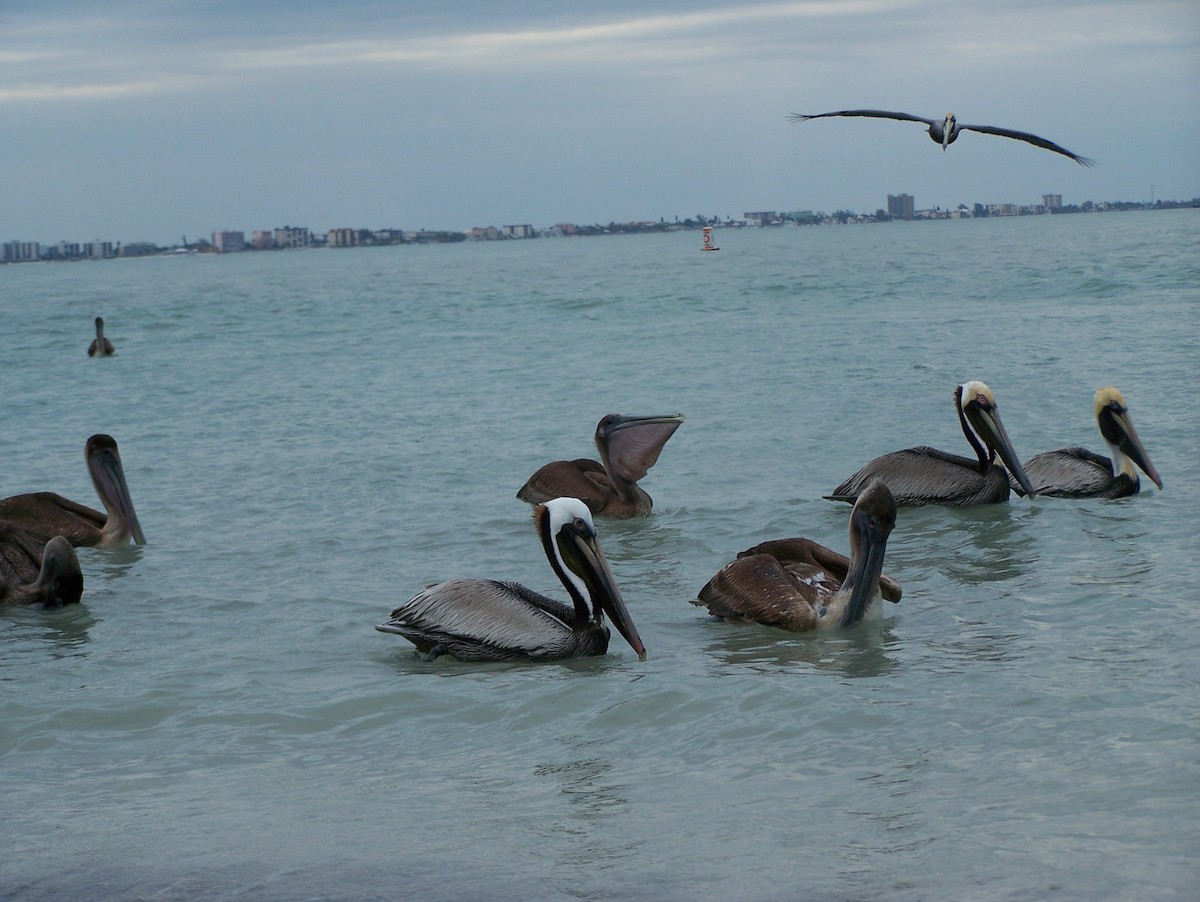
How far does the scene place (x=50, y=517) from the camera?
7.93 meters

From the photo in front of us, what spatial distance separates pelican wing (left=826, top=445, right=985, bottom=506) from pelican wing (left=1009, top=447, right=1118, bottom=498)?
11.3 inches

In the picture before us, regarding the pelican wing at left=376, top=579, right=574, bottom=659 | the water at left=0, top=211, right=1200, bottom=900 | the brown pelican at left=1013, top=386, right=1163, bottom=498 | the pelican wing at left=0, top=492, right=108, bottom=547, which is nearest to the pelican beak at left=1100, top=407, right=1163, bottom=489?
the brown pelican at left=1013, top=386, right=1163, bottom=498

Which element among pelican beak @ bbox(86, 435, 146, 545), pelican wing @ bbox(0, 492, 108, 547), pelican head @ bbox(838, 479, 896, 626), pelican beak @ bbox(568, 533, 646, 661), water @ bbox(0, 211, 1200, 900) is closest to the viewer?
water @ bbox(0, 211, 1200, 900)

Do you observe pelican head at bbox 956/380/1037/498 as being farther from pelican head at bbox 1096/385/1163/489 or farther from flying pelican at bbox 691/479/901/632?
flying pelican at bbox 691/479/901/632

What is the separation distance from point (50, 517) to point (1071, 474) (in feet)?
18.9

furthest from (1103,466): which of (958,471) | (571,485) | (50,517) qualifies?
(50,517)

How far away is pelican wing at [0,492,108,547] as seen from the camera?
782 centimetres

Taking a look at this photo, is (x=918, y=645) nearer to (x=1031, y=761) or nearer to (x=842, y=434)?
(x=1031, y=761)

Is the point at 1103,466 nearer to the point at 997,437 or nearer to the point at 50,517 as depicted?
the point at 997,437

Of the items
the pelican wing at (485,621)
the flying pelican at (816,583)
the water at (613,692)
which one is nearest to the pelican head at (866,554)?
the flying pelican at (816,583)

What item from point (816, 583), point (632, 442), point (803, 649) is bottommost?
point (803, 649)

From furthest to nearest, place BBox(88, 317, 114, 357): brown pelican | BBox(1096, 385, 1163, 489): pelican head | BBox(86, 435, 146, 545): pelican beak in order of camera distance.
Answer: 1. BBox(88, 317, 114, 357): brown pelican
2. BBox(1096, 385, 1163, 489): pelican head
3. BBox(86, 435, 146, 545): pelican beak

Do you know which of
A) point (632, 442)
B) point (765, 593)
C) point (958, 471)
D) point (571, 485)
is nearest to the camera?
point (765, 593)

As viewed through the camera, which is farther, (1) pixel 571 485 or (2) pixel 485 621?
(1) pixel 571 485
